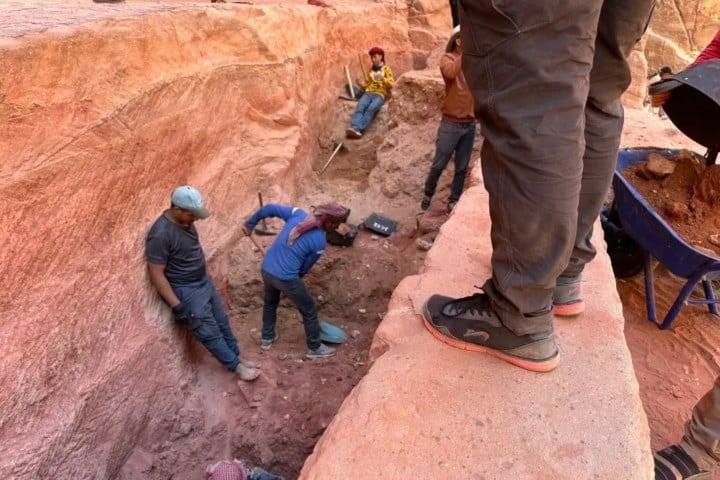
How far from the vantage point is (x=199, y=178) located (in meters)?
3.87

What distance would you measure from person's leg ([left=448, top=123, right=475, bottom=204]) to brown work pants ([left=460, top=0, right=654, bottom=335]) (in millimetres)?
3618

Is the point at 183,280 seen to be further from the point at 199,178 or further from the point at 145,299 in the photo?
the point at 199,178

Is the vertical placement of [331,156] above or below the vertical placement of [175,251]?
below

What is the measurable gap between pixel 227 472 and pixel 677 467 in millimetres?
2362

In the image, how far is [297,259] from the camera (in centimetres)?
389

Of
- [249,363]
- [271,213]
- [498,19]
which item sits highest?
[498,19]

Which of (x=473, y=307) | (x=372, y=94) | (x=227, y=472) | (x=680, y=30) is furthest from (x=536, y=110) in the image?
(x=680, y=30)

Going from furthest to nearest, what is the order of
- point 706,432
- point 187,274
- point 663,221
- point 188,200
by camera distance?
point 187,274 → point 188,200 → point 663,221 → point 706,432

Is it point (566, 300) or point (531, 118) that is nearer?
point (531, 118)

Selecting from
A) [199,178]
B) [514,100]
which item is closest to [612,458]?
[514,100]

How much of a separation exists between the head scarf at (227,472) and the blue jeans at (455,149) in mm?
3775

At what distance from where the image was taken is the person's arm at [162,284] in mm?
3086

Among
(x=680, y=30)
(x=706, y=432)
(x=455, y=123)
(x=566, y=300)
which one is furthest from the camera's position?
(x=680, y=30)

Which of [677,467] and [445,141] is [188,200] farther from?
[677,467]
